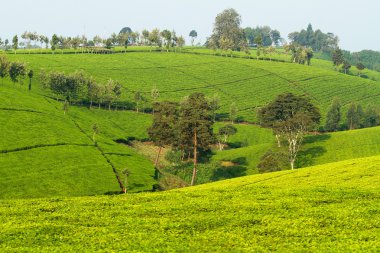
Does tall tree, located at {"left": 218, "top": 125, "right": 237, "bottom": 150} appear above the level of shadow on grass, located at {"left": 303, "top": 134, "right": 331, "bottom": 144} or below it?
below

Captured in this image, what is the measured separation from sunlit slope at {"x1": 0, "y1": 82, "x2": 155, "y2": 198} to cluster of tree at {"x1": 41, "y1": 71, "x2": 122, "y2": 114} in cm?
1687

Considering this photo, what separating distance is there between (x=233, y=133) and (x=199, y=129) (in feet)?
134

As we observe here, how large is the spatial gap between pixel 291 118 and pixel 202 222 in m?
79.1

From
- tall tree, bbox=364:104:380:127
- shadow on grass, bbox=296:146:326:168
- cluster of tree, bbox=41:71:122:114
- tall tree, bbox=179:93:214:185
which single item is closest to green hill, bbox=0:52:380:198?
shadow on grass, bbox=296:146:326:168

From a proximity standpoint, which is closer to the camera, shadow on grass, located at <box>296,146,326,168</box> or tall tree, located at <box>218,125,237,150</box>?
shadow on grass, located at <box>296,146,326,168</box>

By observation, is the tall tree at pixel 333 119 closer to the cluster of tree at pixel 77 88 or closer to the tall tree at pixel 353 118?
the tall tree at pixel 353 118

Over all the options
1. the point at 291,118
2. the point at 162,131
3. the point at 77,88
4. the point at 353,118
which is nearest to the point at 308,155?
the point at 291,118

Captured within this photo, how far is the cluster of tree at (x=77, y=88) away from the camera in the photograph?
154750 mm

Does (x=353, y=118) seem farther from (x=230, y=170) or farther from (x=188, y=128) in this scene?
(x=188, y=128)

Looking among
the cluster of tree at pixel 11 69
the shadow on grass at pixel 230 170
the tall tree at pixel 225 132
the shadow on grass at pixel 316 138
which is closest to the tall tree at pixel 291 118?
the shadow on grass at pixel 316 138

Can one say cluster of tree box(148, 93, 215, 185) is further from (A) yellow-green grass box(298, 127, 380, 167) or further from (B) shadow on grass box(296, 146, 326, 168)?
(A) yellow-green grass box(298, 127, 380, 167)

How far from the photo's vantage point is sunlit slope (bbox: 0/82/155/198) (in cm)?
8300

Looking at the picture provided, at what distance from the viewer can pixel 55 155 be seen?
318 feet

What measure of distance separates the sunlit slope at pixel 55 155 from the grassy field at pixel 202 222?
136ft
